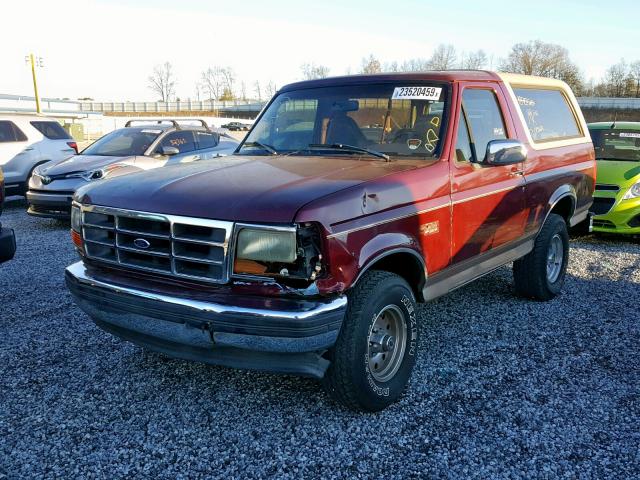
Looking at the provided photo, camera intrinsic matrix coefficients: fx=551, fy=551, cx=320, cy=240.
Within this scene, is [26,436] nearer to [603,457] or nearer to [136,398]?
[136,398]

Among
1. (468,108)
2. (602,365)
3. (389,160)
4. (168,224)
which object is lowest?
(602,365)

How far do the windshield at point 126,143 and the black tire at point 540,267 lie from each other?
7.04 m

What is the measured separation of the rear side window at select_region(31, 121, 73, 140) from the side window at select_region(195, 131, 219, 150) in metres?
3.81

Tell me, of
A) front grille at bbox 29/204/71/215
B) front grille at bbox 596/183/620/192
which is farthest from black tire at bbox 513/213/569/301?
front grille at bbox 29/204/71/215

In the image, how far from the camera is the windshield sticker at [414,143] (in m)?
3.95

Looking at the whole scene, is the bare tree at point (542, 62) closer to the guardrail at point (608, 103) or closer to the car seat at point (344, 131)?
the guardrail at point (608, 103)

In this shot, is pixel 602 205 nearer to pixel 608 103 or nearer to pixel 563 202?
pixel 563 202

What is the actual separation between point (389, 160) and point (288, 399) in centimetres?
175

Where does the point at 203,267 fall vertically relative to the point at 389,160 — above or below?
below

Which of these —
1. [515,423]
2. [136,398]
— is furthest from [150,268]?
[515,423]

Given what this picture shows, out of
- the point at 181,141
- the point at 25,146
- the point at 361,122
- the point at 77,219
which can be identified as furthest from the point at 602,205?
the point at 25,146

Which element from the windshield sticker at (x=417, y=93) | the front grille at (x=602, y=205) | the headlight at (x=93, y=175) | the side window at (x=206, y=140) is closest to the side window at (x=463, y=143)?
the windshield sticker at (x=417, y=93)

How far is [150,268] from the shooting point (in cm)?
319

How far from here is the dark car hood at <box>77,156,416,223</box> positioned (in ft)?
9.45
